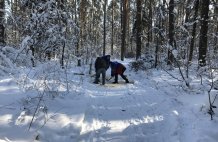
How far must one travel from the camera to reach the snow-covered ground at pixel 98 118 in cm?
691

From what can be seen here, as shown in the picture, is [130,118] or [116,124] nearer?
[116,124]

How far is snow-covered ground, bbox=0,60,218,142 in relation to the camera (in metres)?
6.91

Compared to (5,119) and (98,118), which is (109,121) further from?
(5,119)

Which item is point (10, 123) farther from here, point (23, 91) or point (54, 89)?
point (54, 89)

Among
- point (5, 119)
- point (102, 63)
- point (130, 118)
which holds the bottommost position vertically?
point (130, 118)

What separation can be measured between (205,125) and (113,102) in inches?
163

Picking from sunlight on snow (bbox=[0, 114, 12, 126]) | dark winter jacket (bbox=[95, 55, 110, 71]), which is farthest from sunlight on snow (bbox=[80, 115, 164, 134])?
dark winter jacket (bbox=[95, 55, 110, 71])

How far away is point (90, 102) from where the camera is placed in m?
10.9

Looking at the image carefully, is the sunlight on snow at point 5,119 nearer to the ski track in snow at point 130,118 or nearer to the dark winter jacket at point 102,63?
the ski track in snow at point 130,118

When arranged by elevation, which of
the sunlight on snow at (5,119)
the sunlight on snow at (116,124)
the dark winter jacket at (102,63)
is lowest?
the sunlight on snow at (116,124)

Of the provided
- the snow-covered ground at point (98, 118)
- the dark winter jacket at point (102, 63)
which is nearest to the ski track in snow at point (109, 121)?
the snow-covered ground at point (98, 118)

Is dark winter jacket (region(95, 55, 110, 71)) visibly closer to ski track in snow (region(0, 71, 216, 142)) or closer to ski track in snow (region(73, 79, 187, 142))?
ski track in snow (region(73, 79, 187, 142))

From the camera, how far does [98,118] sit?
29.7ft

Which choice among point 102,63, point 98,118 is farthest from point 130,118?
point 102,63
